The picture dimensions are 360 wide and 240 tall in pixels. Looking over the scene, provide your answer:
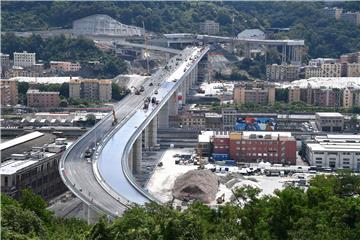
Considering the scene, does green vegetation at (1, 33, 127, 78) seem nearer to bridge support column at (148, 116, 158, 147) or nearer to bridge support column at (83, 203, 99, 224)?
bridge support column at (148, 116, 158, 147)

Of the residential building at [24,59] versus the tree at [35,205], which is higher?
the residential building at [24,59]

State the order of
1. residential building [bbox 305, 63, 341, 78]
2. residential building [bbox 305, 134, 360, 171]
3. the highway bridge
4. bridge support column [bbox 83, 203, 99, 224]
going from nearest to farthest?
bridge support column [bbox 83, 203, 99, 224] < the highway bridge < residential building [bbox 305, 134, 360, 171] < residential building [bbox 305, 63, 341, 78]

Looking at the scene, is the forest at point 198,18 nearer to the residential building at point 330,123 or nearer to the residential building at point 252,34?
the residential building at point 252,34

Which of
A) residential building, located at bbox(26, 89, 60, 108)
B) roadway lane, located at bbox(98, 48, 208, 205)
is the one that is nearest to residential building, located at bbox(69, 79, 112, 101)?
residential building, located at bbox(26, 89, 60, 108)

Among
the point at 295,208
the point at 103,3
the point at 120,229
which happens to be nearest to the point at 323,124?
the point at 295,208

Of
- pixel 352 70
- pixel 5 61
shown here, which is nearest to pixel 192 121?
pixel 352 70

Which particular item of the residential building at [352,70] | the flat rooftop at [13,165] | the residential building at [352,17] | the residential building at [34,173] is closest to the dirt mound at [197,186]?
the residential building at [34,173]
